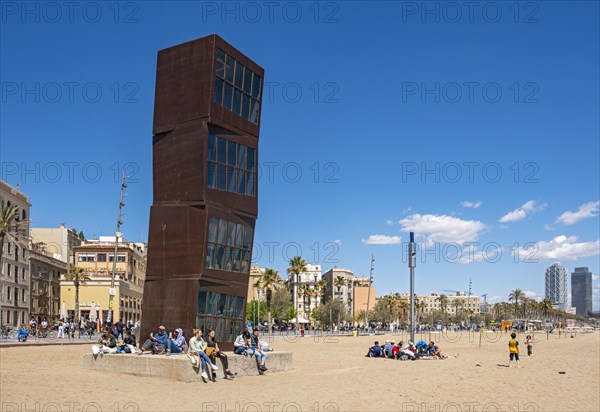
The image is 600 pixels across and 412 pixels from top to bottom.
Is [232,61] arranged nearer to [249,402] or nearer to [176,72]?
[176,72]

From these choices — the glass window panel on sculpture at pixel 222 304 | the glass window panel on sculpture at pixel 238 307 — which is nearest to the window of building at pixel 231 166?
the glass window panel on sculpture at pixel 222 304

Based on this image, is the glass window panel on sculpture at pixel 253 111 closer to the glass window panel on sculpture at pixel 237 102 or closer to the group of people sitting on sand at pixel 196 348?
the glass window panel on sculpture at pixel 237 102

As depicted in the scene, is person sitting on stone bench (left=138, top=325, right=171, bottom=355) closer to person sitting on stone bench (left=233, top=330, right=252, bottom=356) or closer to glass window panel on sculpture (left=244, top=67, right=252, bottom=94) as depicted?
person sitting on stone bench (left=233, top=330, right=252, bottom=356)

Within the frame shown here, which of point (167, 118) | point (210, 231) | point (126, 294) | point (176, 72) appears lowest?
point (126, 294)

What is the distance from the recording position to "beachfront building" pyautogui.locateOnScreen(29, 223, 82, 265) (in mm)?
88881

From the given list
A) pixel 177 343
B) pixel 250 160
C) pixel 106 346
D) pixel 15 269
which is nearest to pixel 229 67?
pixel 250 160

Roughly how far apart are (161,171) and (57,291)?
6224 centimetres

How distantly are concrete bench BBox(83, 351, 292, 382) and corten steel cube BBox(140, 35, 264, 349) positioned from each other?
2172 mm

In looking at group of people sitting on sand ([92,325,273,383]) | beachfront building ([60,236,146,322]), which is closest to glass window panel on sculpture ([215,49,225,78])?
group of people sitting on sand ([92,325,273,383])

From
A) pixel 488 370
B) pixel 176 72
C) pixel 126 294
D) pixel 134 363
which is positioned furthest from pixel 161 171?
pixel 126 294

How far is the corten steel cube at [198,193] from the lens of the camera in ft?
78.7

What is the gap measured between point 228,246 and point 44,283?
57.9 meters

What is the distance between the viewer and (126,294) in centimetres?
8125

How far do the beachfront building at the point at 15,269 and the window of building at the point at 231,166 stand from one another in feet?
134
